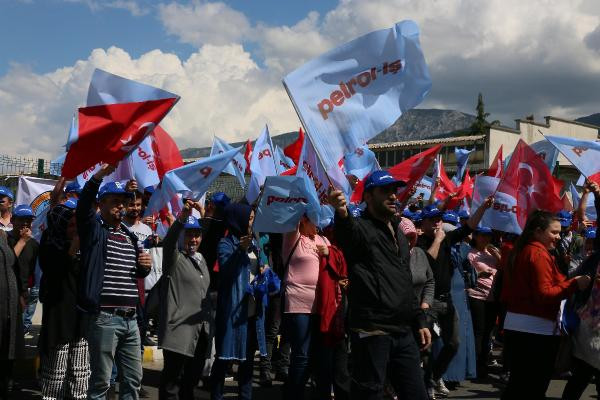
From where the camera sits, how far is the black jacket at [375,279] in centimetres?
512

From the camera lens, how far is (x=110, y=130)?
605 cm

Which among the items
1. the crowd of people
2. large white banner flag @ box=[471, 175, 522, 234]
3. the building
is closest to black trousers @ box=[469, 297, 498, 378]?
the crowd of people

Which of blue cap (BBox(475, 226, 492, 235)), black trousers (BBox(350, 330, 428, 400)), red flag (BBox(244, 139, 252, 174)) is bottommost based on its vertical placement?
black trousers (BBox(350, 330, 428, 400))

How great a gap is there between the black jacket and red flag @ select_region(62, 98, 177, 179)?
6.22ft

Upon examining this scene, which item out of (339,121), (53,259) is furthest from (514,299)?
(53,259)

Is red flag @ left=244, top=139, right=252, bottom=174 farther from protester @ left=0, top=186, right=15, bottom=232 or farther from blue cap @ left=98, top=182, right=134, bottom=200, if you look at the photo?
blue cap @ left=98, top=182, right=134, bottom=200

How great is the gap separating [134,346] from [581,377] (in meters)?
3.89

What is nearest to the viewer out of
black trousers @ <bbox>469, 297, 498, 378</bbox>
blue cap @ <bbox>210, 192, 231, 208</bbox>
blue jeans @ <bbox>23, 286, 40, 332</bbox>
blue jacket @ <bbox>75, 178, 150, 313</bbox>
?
blue jacket @ <bbox>75, 178, 150, 313</bbox>

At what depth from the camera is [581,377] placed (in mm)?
6914

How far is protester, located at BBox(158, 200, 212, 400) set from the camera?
21.5 ft

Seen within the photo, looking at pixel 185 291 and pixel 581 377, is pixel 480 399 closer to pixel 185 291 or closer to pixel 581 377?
pixel 581 377

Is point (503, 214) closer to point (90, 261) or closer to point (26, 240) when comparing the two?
point (90, 261)

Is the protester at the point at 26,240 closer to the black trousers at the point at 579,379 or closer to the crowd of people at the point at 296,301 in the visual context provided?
the crowd of people at the point at 296,301

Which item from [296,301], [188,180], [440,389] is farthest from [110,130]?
[440,389]
